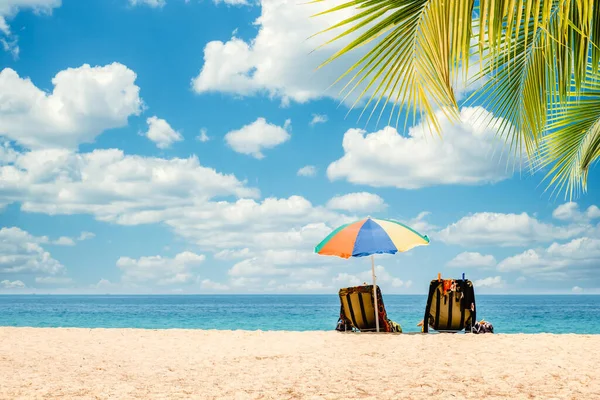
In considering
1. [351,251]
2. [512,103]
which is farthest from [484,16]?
[351,251]

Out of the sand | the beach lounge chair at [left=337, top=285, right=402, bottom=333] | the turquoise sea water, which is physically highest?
the beach lounge chair at [left=337, top=285, right=402, bottom=333]

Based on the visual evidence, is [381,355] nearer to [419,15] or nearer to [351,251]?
[351,251]

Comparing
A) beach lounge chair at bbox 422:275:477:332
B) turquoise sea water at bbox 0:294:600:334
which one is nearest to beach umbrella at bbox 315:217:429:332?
beach lounge chair at bbox 422:275:477:332

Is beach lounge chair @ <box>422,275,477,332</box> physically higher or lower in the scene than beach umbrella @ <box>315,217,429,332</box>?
lower

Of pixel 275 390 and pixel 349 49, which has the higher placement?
pixel 349 49

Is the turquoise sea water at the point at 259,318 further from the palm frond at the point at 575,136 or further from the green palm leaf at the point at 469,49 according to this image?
the green palm leaf at the point at 469,49

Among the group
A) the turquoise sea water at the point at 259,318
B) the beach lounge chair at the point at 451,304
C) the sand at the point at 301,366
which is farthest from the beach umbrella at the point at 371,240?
the turquoise sea water at the point at 259,318

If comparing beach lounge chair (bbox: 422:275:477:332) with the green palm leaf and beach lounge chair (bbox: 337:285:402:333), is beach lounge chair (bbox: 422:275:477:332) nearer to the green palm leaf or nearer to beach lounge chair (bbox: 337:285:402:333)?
beach lounge chair (bbox: 337:285:402:333)

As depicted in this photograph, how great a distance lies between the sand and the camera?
5.24m

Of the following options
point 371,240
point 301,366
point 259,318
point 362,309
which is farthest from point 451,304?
point 259,318

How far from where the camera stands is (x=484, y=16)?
2303mm

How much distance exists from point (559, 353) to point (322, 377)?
3341 mm

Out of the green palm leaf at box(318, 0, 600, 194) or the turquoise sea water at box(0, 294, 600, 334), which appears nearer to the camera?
the green palm leaf at box(318, 0, 600, 194)

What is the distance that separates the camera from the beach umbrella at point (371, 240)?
945cm
